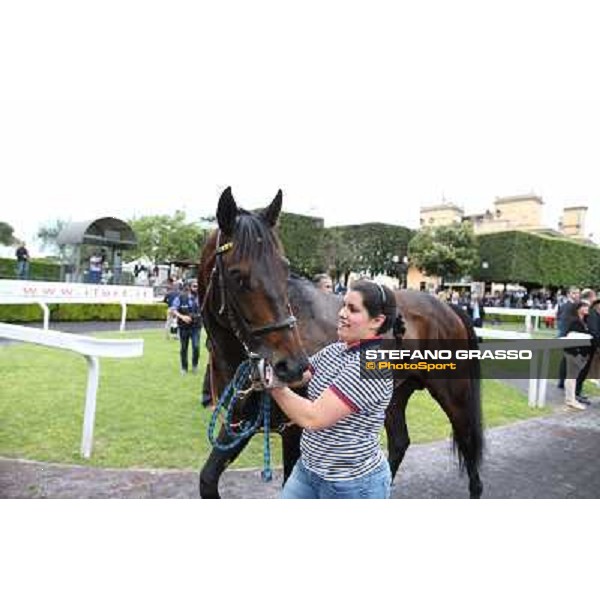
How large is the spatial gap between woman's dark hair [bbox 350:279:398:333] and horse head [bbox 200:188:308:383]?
0.30m

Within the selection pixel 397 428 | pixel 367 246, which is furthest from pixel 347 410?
pixel 367 246

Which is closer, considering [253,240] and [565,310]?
[253,240]

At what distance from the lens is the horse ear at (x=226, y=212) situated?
1.83 m

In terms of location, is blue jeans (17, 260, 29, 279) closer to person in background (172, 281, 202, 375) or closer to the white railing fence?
person in background (172, 281, 202, 375)

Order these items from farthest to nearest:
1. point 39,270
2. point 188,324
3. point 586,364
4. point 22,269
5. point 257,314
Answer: point 39,270
point 22,269
point 188,324
point 586,364
point 257,314

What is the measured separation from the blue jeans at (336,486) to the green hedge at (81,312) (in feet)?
23.8

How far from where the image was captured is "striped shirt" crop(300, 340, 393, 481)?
4.77ft

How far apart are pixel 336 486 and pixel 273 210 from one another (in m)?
1.07

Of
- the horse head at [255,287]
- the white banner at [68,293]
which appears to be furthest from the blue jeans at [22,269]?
the horse head at [255,287]

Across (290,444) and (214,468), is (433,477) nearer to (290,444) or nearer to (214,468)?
(290,444)

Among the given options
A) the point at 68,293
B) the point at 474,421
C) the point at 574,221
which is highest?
the point at 574,221

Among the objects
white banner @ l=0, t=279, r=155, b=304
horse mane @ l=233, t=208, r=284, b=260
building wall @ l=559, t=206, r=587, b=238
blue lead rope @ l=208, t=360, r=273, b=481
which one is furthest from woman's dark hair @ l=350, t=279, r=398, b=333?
white banner @ l=0, t=279, r=155, b=304

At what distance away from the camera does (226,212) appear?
1.86 m
